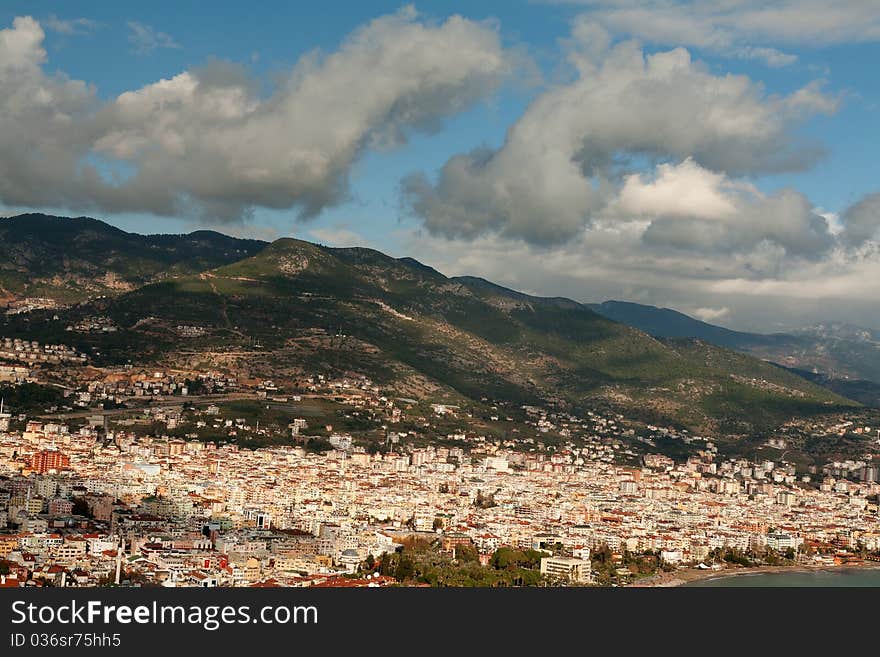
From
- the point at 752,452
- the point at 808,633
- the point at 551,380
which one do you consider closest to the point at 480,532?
the point at 808,633

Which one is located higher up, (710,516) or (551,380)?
(551,380)

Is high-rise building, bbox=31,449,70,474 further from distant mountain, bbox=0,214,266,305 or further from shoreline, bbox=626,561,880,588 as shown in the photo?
distant mountain, bbox=0,214,266,305

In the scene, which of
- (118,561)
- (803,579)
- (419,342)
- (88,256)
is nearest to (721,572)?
(803,579)

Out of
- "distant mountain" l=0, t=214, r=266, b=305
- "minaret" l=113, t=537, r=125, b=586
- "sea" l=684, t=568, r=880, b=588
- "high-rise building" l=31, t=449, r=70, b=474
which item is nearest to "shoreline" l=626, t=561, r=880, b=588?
"sea" l=684, t=568, r=880, b=588

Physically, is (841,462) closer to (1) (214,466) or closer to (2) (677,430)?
(2) (677,430)

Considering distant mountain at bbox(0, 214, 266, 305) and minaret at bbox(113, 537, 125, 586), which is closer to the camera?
minaret at bbox(113, 537, 125, 586)

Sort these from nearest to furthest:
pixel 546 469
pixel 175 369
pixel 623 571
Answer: pixel 623 571, pixel 546 469, pixel 175 369

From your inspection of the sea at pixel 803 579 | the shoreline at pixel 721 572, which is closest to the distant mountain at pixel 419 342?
the shoreline at pixel 721 572

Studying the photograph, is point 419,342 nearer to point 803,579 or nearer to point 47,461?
point 47,461
